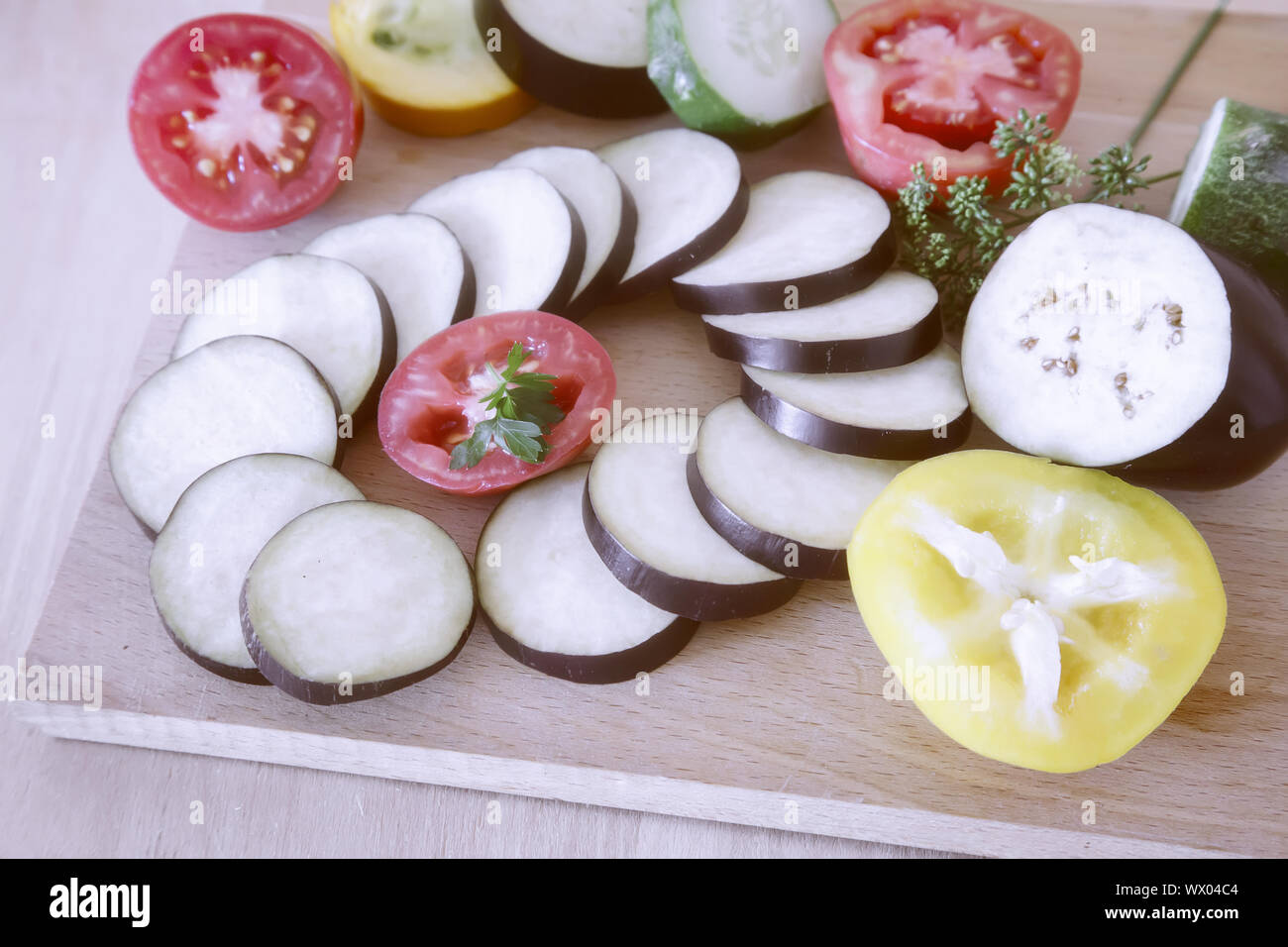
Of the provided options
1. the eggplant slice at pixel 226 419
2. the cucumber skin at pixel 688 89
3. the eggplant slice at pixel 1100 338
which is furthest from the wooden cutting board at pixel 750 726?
the cucumber skin at pixel 688 89

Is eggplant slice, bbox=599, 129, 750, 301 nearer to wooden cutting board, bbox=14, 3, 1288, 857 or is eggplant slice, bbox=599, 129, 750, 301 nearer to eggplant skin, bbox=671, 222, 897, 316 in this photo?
eggplant skin, bbox=671, 222, 897, 316

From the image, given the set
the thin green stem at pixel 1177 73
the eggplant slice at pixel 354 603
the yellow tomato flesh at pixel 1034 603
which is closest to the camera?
the yellow tomato flesh at pixel 1034 603

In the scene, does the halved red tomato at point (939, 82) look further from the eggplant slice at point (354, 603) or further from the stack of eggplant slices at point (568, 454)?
the eggplant slice at point (354, 603)

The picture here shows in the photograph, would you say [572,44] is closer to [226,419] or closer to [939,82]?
[939,82]

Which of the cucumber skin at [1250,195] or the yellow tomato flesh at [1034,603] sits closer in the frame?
the yellow tomato flesh at [1034,603]

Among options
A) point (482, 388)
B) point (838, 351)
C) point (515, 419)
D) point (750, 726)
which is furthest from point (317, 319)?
point (750, 726)

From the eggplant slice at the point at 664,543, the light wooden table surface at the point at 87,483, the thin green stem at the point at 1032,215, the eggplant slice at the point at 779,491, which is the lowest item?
the light wooden table surface at the point at 87,483
